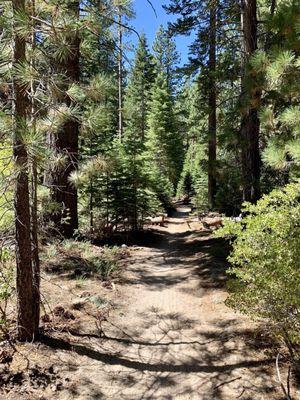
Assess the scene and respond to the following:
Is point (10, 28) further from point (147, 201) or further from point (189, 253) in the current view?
point (147, 201)

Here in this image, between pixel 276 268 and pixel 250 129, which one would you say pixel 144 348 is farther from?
pixel 250 129

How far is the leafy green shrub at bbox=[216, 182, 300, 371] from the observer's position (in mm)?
3729

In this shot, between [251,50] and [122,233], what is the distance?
6.91m

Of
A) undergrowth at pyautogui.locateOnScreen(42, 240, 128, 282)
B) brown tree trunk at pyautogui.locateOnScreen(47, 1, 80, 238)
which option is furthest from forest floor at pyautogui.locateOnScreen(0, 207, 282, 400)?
brown tree trunk at pyautogui.locateOnScreen(47, 1, 80, 238)

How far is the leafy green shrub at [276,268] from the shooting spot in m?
3.73

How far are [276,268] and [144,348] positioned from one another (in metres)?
2.35

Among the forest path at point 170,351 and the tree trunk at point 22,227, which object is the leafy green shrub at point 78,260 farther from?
the tree trunk at point 22,227

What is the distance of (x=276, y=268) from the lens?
3.79 meters

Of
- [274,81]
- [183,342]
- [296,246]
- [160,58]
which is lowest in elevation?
[183,342]

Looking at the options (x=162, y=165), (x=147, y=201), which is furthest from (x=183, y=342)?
(x=162, y=165)

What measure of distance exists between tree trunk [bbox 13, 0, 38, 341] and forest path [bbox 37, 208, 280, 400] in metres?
0.60

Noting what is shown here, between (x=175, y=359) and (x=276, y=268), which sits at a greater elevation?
(x=276, y=268)

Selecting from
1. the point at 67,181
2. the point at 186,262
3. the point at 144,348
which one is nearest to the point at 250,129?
the point at 186,262

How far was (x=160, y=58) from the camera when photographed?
4409 cm
